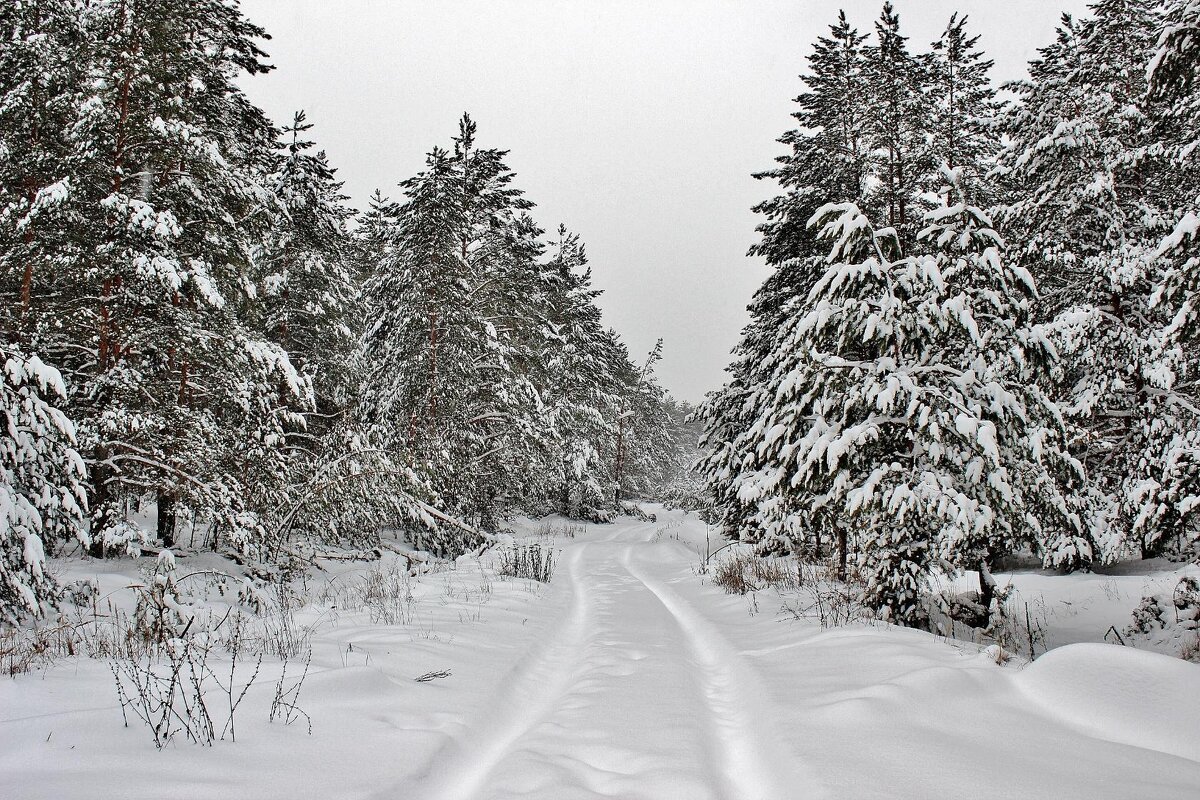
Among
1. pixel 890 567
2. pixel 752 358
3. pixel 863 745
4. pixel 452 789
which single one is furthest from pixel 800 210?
pixel 452 789

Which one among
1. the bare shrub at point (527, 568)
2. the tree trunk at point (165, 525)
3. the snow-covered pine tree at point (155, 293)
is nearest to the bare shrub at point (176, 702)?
the snow-covered pine tree at point (155, 293)

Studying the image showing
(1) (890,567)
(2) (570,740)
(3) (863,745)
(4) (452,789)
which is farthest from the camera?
(1) (890,567)

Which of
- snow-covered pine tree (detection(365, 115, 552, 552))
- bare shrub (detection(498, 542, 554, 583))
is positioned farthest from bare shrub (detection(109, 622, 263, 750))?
snow-covered pine tree (detection(365, 115, 552, 552))

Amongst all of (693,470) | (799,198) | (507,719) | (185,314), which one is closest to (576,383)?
(693,470)

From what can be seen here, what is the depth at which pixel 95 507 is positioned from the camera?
9.23 m

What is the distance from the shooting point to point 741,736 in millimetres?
4023

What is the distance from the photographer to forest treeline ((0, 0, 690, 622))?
827cm

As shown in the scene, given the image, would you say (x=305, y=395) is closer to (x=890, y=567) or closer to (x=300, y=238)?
(x=300, y=238)

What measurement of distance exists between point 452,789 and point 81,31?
12.8 metres

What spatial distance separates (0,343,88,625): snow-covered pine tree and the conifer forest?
6 centimetres

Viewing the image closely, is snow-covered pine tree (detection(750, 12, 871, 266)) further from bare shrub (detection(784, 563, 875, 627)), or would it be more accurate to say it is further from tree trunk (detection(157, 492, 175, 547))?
tree trunk (detection(157, 492, 175, 547))

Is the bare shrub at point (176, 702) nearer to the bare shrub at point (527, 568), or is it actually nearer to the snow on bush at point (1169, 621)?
the bare shrub at point (527, 568)

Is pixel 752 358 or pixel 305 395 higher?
pixel 752 358

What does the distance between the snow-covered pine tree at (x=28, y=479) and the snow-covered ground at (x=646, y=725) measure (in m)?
2.24
